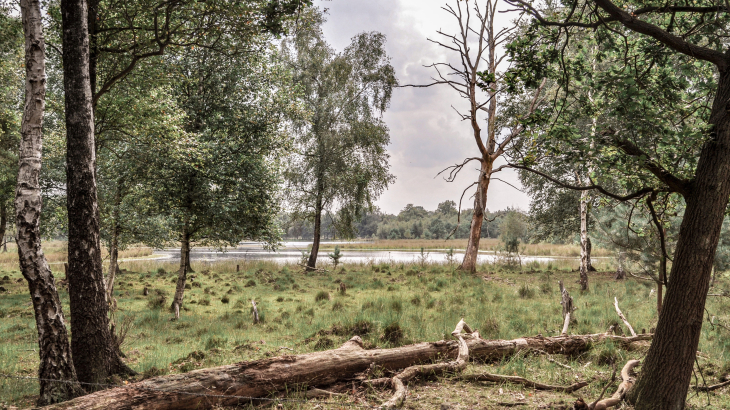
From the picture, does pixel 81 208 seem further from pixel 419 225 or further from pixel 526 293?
pixel 419 225

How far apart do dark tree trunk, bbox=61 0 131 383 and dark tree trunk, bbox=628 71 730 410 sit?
627cm

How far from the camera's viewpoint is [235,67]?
1316 centimetres

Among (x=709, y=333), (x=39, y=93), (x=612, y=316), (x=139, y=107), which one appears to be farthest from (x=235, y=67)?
(x=709, y=333)

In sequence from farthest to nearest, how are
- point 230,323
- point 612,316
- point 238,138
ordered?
point 238,138 → point 230,323 → point 612,316

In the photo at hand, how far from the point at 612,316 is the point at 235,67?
13098 millimetres

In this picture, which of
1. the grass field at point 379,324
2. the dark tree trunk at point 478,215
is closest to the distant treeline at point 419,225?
the dark tree trunk at point 478,215

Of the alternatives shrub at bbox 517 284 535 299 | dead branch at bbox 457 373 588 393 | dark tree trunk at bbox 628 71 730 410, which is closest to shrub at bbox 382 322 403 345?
dead branch at bbox 457 373 588 393

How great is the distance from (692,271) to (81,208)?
265 inches

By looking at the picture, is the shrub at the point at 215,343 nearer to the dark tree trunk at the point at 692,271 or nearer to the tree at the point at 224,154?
the tree at the point at 224,154

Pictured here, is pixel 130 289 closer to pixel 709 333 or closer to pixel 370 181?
pixel 370 181

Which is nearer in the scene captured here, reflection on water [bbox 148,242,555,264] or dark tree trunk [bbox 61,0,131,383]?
dark tree trunk [bbox 61,0,131,383]

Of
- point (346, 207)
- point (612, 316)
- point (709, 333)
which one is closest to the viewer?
point (709, 333)

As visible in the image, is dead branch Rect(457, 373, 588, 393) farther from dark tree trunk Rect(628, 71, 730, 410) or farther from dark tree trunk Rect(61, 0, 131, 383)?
dark tree trunk Rect(61, 0, 131, 383)

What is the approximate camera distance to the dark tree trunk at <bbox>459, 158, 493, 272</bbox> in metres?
14.9
